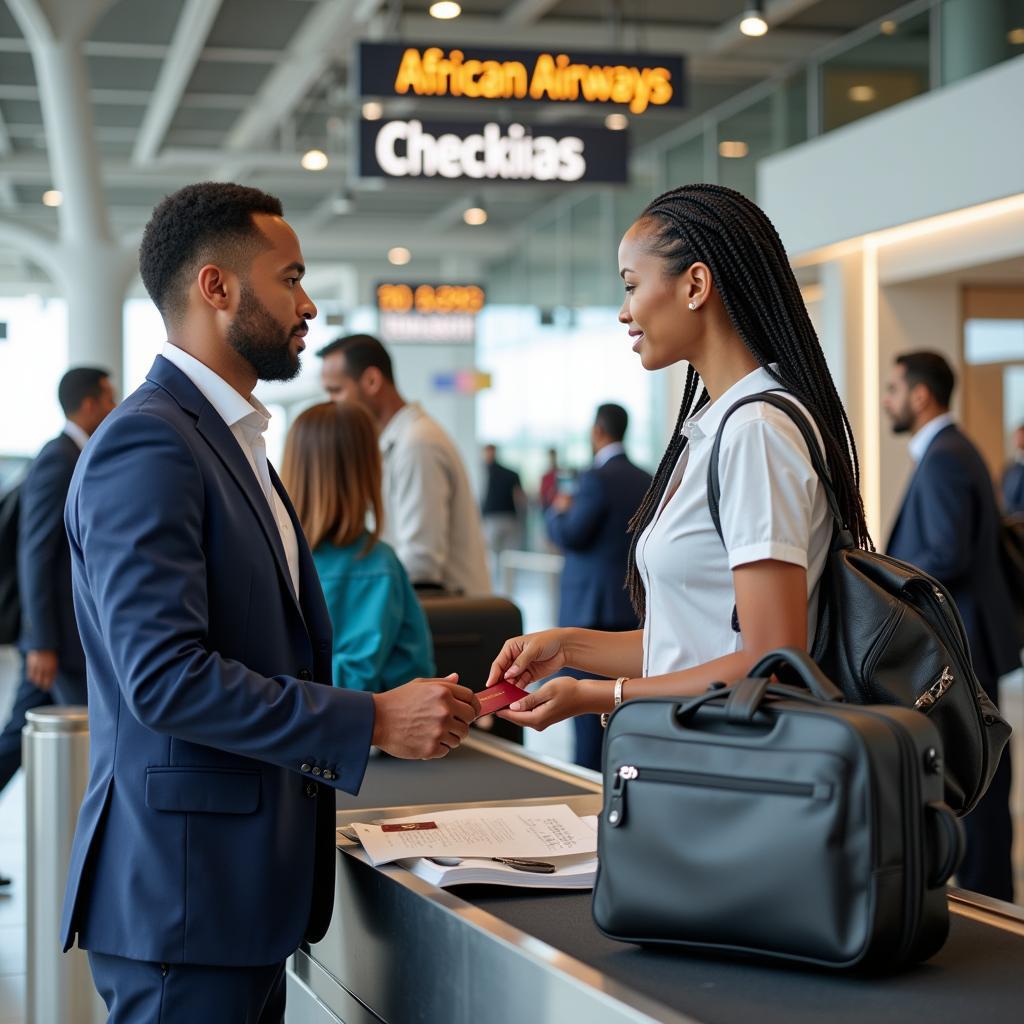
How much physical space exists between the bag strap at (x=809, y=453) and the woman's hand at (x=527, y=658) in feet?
1.45

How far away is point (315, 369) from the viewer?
23859mm

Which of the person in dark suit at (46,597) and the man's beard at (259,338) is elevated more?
the man's beard at (259,338)

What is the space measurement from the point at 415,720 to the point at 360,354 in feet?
10.5

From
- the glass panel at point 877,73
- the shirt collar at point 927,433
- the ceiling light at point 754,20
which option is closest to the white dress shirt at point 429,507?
the shirt collar at point 927,433

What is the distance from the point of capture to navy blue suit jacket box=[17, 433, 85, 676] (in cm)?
477

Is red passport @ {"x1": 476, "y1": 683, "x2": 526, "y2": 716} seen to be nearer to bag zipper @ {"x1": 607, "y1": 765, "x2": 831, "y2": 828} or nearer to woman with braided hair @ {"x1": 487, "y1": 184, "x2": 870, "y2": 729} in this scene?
woman with braided hair @ {"x1": 487, "y1": 184, "x2": 870, "y2": 729}

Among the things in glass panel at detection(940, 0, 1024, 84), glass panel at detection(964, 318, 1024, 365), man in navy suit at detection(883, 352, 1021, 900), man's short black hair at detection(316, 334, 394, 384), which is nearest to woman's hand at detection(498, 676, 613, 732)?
man in navy suit at detection(883, 352, 1021, 900)

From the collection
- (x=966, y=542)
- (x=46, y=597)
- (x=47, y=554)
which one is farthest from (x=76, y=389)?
(x=966, y=542)

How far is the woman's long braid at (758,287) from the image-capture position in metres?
1.82

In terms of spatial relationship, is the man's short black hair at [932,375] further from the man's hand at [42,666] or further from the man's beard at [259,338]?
the man's beard at [259,338]

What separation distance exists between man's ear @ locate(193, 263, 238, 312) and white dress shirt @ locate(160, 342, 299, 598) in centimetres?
8

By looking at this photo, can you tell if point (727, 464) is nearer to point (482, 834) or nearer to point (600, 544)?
point (482, 834)

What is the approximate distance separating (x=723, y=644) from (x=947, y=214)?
6.77 m

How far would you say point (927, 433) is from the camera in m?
5.03
